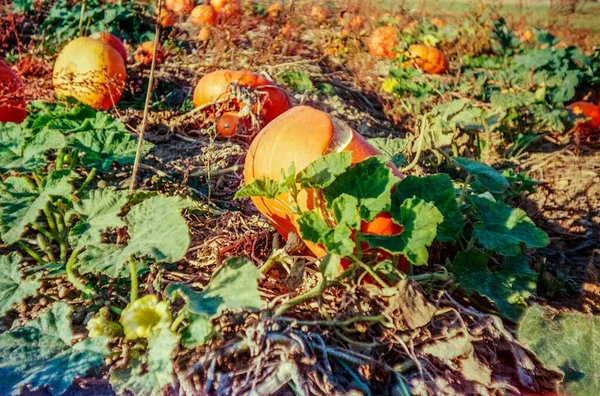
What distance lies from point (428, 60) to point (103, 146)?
323cm

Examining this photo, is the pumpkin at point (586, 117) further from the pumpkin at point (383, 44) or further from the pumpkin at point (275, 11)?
the pumpkin at point (275, 11)

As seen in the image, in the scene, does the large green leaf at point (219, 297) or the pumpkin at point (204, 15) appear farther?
the pumpkin at point (204, 15)

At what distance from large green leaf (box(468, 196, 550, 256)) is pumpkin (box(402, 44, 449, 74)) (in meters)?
2.90

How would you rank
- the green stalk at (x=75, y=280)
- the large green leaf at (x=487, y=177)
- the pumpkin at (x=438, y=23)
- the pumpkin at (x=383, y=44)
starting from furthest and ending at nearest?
the pumpkin at (x=438, y=23)
the pumpkin at (x=383, y=44)
the large green leaf at (x=487, y=177)
the green stalk at (x=75, y=280)

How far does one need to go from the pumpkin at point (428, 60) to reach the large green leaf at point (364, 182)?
10.3 feet

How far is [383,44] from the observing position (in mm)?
4613

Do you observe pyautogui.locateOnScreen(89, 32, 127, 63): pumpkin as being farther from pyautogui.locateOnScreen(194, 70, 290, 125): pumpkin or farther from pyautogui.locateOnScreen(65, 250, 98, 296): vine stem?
pyautogui.locateOnScreen(65, 250, 98, 296): vine stem

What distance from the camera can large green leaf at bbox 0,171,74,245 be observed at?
1.55 meters

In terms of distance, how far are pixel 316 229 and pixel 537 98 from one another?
102 inches

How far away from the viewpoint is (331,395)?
130cm

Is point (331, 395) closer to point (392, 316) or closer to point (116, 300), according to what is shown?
point (392, 316)

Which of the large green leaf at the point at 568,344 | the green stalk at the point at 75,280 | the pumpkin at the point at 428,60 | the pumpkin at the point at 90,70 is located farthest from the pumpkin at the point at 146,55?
the large green leaf at the point at 568,344

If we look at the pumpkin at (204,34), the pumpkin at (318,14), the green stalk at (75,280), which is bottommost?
the pumpkin at (318,14)

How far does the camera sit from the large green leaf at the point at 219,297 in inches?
49.5
